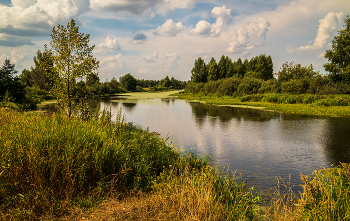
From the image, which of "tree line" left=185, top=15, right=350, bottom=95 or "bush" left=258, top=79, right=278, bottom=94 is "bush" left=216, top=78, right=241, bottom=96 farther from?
"bush" left=258, top=79, right=278, bottom=94

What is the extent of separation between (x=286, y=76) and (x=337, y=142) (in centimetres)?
3444

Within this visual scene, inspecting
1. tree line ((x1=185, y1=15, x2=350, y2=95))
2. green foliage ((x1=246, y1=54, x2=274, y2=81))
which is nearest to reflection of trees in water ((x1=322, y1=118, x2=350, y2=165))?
tree line ((x1=185, y1=15, x2=350, y2=95))

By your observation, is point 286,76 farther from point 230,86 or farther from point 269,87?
point 230,86

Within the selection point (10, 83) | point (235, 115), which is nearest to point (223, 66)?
point (235, 115)

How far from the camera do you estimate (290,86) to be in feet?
113

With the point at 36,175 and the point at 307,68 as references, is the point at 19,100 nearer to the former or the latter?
the point at 36,175

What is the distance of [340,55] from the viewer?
3180cm

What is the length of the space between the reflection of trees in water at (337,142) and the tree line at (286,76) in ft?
58.5

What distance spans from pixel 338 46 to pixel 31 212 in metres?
41.4

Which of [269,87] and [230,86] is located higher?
[230,86]

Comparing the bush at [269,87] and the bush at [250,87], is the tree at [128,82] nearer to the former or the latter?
the bush at [250,87]

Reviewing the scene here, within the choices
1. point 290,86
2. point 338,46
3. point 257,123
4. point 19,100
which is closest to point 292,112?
point 257,123

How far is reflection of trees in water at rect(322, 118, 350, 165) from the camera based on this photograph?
8984mm

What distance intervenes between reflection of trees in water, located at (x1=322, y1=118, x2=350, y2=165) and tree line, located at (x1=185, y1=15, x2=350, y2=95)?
17840mm
